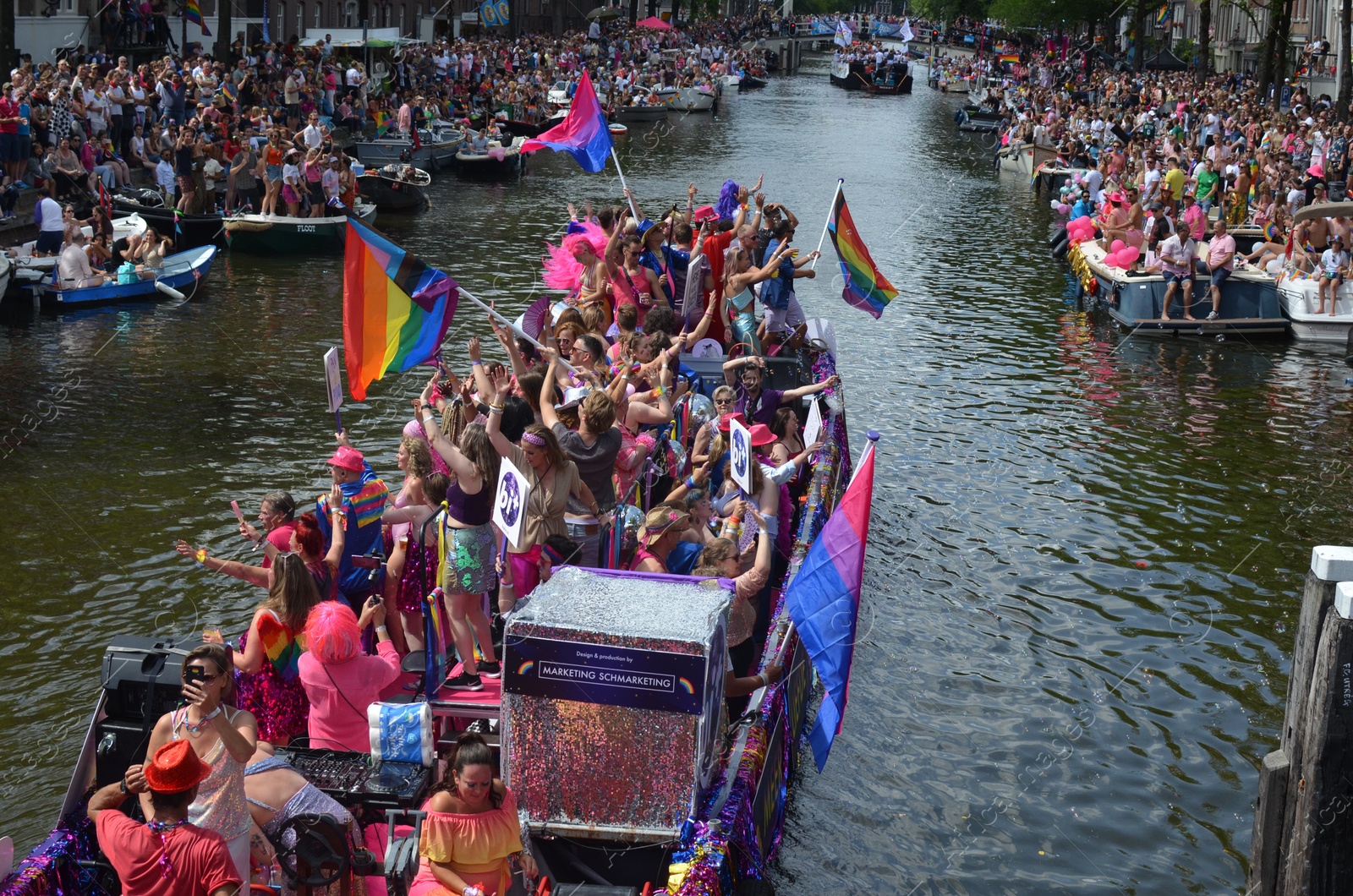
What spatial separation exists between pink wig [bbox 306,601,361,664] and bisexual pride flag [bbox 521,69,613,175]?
10.8 metres

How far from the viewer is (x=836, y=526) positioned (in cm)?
762

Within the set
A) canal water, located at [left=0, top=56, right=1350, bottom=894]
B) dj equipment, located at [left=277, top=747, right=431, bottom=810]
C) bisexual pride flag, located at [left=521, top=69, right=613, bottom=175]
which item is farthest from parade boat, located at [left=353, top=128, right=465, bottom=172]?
dj equipment, located at [left=277, top=747, right=431, bottom=810]

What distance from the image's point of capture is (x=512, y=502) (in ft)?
25.0

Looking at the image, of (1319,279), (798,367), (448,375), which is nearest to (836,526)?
(448,375)

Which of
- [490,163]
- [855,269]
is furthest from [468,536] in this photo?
[490,163]

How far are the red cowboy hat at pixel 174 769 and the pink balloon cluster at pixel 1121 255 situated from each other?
2187cm

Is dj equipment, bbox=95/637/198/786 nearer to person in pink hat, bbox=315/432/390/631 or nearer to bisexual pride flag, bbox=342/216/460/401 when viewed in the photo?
person in pink hat, bbox=315/432/390/631

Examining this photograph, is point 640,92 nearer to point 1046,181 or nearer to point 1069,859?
point 1046,181

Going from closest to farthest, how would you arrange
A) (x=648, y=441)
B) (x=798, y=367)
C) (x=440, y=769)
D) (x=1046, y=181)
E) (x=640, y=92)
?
(x=440, y=769)
(x=648, y=441)
(x=798, y=367)
(x=1046, y=181)
(x=640, y=92)

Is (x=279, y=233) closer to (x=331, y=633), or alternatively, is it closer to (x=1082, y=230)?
(x=1082, y=230)

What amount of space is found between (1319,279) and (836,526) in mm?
17993

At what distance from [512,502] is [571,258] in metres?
10.3

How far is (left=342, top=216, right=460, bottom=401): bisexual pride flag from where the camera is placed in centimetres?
1103

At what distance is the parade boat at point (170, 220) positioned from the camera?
26312mm
